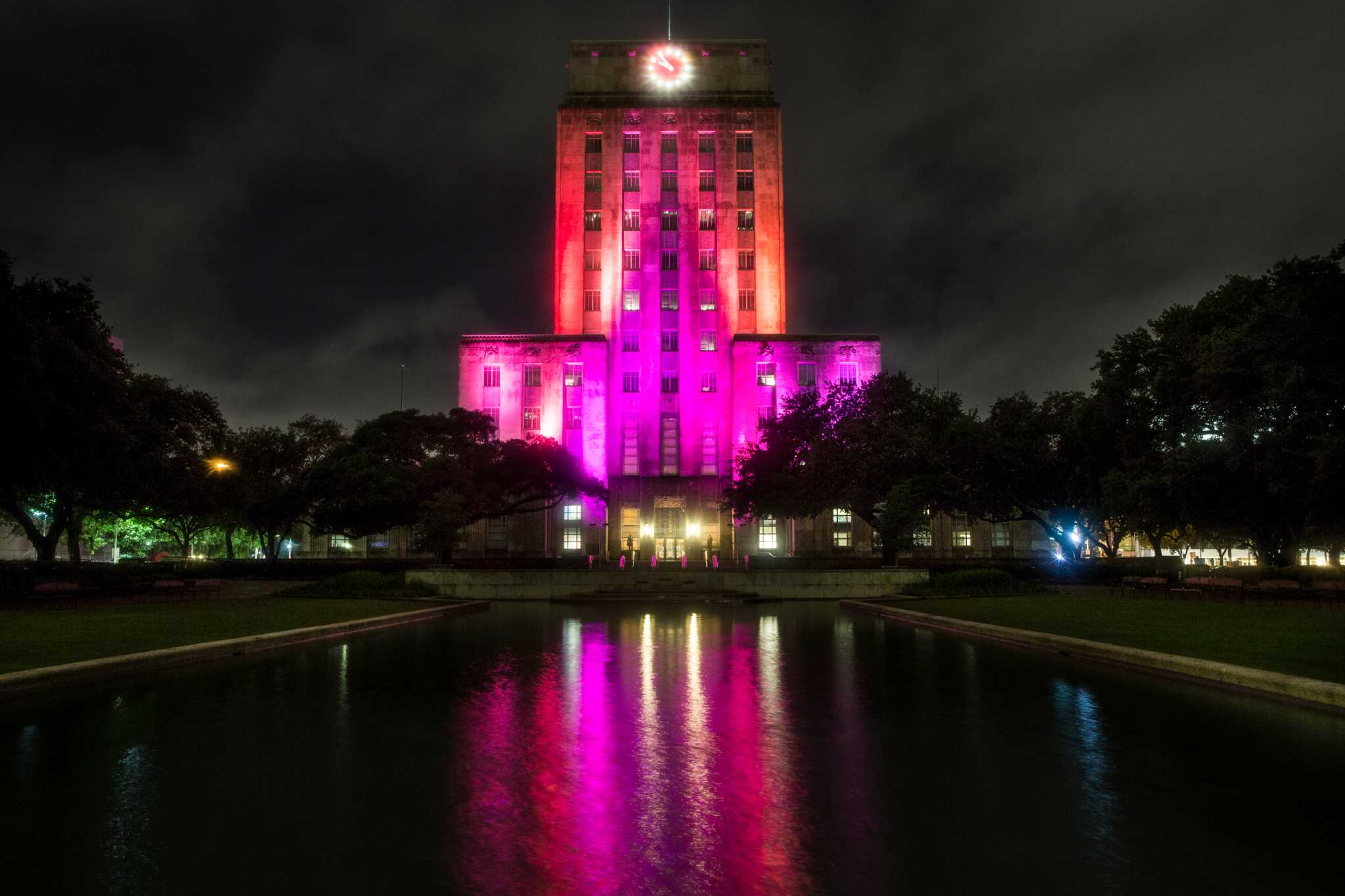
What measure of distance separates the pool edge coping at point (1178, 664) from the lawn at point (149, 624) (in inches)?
654

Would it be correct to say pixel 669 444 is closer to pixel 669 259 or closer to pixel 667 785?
pixel 669 259

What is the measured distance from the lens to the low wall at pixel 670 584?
1566 inches

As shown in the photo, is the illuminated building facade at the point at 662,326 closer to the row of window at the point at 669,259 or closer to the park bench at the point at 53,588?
the row of window at the point at 669,259

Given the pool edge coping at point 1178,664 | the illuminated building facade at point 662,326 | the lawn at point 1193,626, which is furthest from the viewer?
the illuminated building facade at point 662,326

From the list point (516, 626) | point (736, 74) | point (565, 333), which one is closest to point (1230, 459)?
point (516, 626)

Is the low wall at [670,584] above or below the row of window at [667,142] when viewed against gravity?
A: below

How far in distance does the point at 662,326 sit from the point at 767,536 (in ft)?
70.8

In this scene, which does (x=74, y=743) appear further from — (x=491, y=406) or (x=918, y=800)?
(x=491, y=406)

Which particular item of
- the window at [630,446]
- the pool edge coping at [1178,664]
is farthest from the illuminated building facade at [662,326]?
the pool edge coping at [1178,664]

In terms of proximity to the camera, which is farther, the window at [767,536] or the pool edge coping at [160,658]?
the window at [767,536]

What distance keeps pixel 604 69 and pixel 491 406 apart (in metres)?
35.7

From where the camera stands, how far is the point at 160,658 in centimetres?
1531

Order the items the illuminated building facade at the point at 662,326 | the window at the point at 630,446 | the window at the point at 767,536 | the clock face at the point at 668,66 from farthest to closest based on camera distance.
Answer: the clock face at the point at 668,66
the window at the point at 630,446
the illuminated building facade at the point at 662,326
the window at the point at 767,536

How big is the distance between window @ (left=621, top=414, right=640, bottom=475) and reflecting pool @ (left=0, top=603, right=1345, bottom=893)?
61542 millimetres
